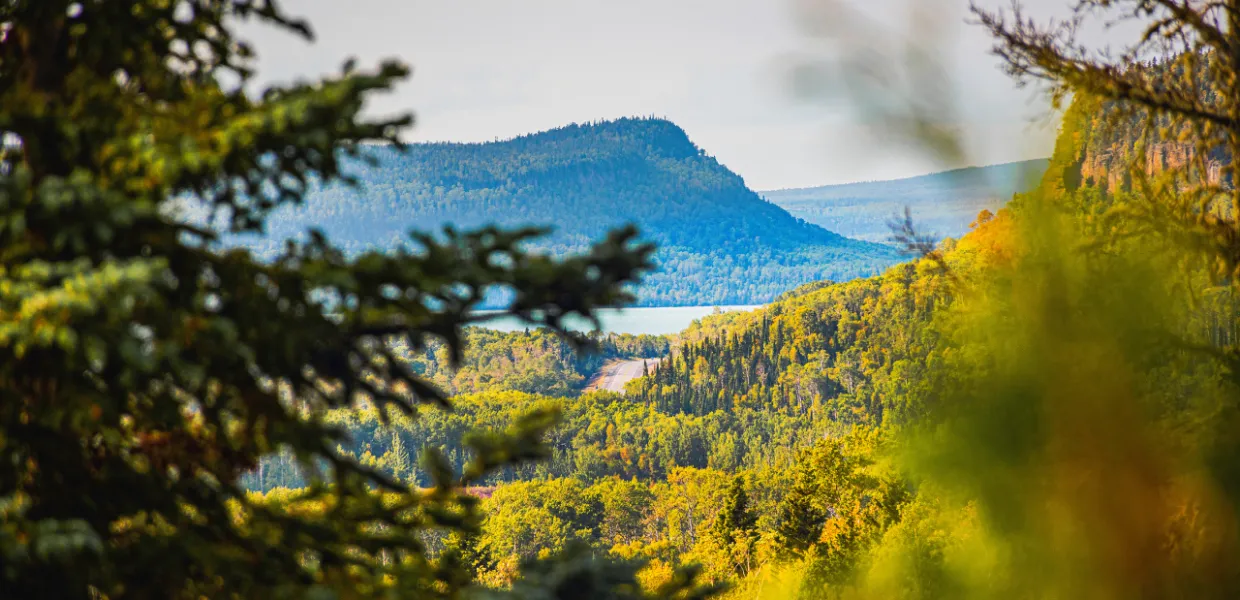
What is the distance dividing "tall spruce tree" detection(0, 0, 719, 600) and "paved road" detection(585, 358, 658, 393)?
140 m

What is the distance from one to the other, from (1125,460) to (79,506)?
2826 mm

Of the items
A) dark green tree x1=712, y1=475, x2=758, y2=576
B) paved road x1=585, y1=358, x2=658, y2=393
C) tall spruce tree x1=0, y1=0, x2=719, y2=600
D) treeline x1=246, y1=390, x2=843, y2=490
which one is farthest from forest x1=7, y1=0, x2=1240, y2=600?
paved road x1=585, y1=358, x2=658, y2=393

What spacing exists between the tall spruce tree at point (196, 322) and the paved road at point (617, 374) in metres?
140

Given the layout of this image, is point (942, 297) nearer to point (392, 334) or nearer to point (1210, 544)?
point (1210, 544)

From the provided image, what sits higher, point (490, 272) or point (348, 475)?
point (490, 272)

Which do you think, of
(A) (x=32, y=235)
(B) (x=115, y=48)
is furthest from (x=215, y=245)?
(B) (x=115, y=48)

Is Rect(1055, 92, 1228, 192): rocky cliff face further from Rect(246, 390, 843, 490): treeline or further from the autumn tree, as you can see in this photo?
Rect(246, 390, 843, 490): treeline

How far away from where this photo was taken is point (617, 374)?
6107 inches

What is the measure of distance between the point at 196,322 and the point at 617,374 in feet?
503

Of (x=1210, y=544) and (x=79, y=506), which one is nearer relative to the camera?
(x=79, y=506)

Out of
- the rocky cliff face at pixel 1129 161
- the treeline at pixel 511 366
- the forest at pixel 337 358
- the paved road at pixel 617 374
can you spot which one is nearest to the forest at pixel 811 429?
the forest at pixel 337 358

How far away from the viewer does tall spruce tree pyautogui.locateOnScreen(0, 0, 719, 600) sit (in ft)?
6.59

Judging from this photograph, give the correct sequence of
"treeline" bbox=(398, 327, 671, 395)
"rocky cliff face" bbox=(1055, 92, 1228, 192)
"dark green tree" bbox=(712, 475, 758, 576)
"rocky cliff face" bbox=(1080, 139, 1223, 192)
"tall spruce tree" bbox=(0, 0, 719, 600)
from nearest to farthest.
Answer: "tall spruce tree" bbox=(0, 0, 719, 600) < "rocky cliff face" bbox=(1055, 92, 1228, 192) < "rocky cliff face" bbox=(1080, 139, 1223, 192) < "dark green tree" bbox=(712, 475, 758, 576) < "treeline" bbox=(398, 327, 671, 395)

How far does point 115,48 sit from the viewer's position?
259cm
